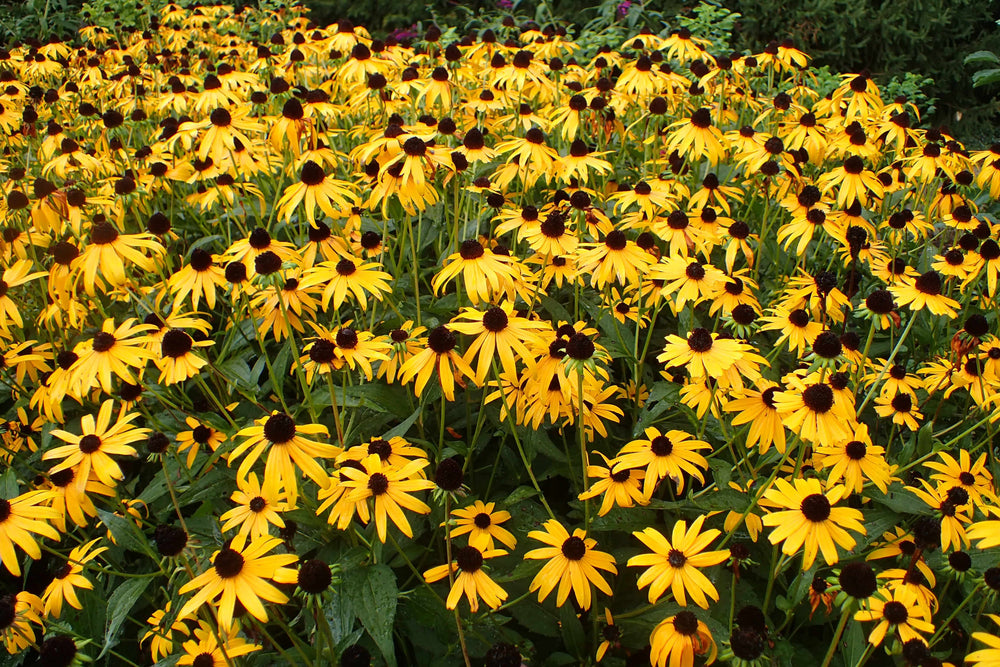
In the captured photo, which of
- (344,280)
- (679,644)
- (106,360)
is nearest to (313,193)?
(344,280)

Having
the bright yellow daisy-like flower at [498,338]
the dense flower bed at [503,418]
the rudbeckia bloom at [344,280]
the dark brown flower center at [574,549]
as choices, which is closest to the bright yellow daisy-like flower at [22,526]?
the dense flower bed at [503,418]

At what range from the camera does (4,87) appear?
4367 millimetres

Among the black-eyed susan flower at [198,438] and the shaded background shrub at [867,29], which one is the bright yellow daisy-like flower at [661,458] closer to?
the black-eyed susan flower at [198,438]

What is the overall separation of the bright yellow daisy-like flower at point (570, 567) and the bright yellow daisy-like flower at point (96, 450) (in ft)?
3.53

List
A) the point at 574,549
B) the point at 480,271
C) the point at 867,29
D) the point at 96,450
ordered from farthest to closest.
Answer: the point at 867,29
the point at 480,271
the point at 96,450
the point at 574,549

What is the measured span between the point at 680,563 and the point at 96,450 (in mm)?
1526

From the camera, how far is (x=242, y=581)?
1451mm

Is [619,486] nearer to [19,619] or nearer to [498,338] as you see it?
[498,338]

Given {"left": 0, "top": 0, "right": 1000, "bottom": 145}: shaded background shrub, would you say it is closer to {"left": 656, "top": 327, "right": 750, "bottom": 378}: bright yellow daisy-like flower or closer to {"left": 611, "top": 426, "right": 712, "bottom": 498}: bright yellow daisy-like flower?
{"left": 656, "top": 327, "right": 750, "bottom": 378}: bright yellow daisy-like flower

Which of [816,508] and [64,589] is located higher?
[816,508]

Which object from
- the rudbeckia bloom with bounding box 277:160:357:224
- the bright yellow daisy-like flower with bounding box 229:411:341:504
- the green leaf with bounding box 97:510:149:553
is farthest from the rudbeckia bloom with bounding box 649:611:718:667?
the rudbeckia bloom with bounding box 277:160:357:224

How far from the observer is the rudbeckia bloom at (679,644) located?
151 cm

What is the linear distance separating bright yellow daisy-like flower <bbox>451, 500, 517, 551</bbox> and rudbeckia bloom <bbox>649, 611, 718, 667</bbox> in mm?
442

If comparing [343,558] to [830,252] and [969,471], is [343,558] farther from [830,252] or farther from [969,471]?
[830,252]
